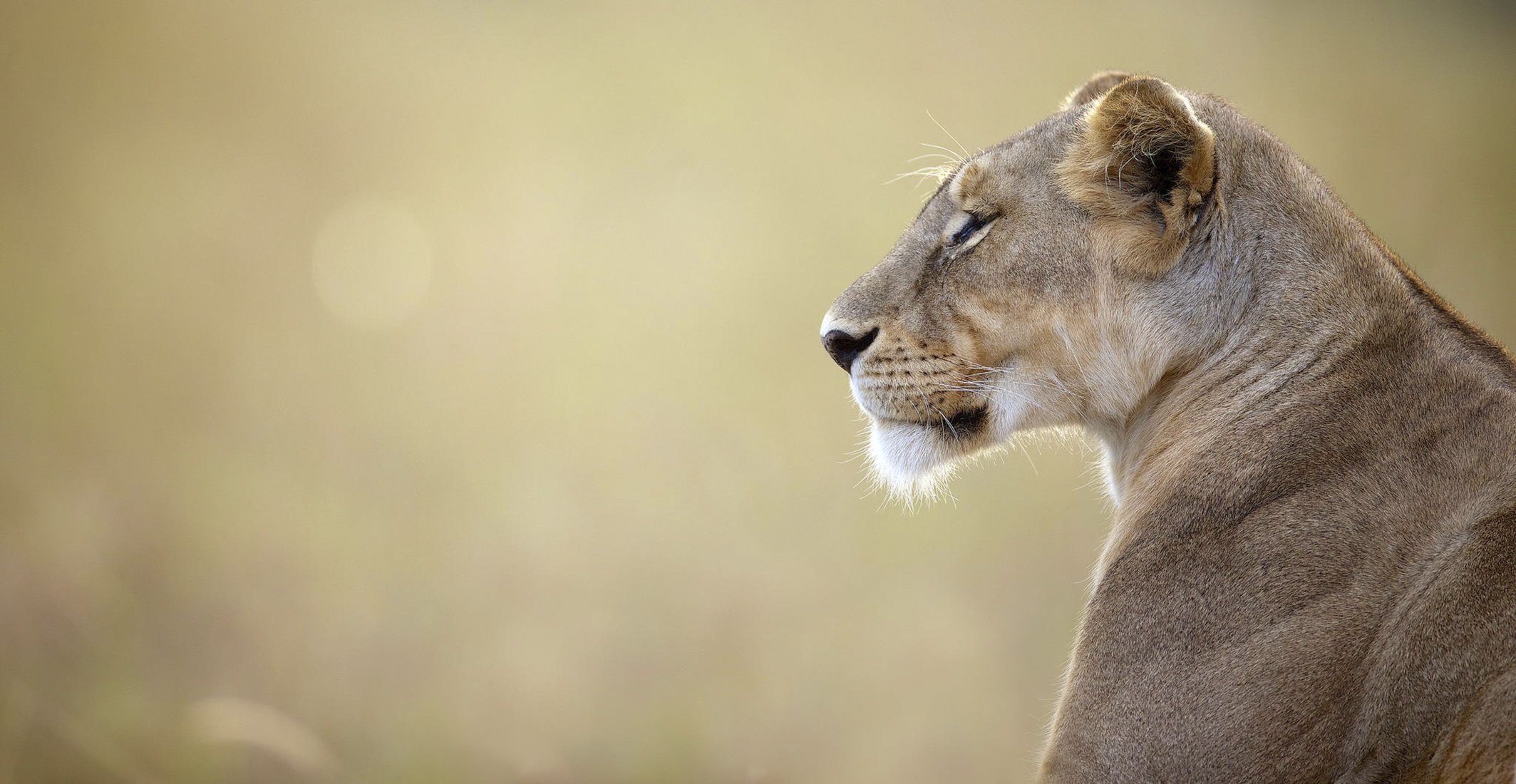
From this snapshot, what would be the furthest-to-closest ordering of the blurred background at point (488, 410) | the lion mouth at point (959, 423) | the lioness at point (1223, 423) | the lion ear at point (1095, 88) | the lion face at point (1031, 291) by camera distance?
the blurred background at point (488, 410) < the lion ear at point (1095, 88) < the lion mouth at point (959, 423) < the lion face at point (1031, 291) < the lioness at point (1223, 423)

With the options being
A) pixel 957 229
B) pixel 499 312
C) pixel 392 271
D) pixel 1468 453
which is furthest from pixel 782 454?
pixel 1468 453

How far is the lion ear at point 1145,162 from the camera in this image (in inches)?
76.9

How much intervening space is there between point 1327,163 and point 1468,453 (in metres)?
4.70

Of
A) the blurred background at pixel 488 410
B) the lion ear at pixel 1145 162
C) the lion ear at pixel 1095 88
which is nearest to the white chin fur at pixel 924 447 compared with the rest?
the lion ear at pixel 1145 162

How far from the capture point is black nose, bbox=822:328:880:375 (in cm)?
228

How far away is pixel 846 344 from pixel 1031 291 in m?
0.40

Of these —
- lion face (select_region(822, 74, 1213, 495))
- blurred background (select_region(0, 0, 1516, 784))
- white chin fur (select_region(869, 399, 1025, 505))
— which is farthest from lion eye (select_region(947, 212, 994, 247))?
blurred background (select_region(0, 0, 1516, 784))

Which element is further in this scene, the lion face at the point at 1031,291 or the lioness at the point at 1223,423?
the lion face at the point at 1031,291

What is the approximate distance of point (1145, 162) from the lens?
2037 mm

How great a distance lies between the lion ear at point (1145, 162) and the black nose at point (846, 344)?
499mm

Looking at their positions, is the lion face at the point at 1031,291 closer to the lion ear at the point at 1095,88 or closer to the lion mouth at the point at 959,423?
the lion mouth at the point at 959,423

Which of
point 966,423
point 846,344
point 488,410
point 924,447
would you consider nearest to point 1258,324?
point 966,423

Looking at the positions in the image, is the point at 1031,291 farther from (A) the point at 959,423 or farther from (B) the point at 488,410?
(B) the point at 488,410

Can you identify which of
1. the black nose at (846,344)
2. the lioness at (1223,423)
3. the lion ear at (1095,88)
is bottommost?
the lioness at (1223,423)
